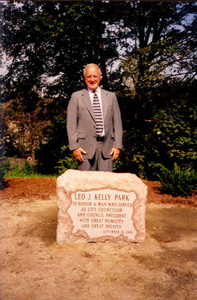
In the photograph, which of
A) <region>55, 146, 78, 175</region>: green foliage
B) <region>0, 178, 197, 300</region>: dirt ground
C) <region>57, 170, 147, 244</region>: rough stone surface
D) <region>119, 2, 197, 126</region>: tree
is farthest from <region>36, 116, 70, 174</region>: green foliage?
<region>57, 170, 147, 244</region>: rough stone surface

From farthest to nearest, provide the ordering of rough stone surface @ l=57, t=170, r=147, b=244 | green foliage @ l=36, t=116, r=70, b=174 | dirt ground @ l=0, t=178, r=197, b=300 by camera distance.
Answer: green foliage @ l=36, t=116, r=70, b=174, rough stone surface @ l=57, t=170, r=147, b=244, dirt ground @ l=0, t=178, r=197, b=300

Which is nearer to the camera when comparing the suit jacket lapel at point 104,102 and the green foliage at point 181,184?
the suit jacket lapel at point 104,102

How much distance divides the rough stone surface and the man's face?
4.07 feet

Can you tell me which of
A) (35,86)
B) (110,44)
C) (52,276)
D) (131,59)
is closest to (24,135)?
(35,86)

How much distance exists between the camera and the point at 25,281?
2.55m

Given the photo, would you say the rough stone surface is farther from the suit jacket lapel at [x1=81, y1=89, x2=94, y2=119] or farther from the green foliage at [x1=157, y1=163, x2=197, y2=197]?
the green foliage at [x1=157, y1=163, x2=197, y2=197]

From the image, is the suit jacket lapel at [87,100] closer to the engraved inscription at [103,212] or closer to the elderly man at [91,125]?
the elderly man at [91,125]

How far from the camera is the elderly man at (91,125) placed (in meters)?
3.68

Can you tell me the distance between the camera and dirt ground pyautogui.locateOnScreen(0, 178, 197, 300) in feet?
7.92

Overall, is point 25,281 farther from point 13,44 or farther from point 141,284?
point 13,44

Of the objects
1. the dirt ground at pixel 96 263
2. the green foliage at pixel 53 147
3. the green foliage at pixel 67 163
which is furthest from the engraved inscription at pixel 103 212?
the green foliage at pixel 53 147

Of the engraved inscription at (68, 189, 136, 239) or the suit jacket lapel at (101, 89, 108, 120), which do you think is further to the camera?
the suit jacket lapel at (101, 89, 108, 120)

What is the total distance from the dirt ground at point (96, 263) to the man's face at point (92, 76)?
2.14 m

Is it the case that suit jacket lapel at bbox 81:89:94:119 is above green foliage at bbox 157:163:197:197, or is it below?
above
